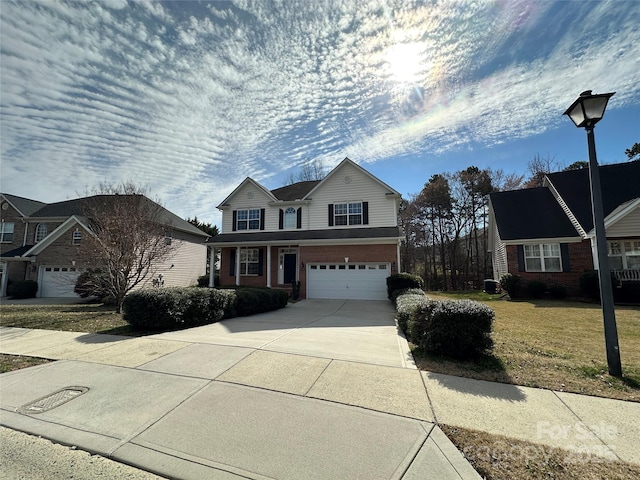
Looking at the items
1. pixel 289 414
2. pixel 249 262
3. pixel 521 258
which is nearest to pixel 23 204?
pixel 249 262

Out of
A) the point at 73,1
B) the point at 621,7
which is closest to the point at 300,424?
the point at 621,7

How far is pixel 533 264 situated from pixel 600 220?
46.4ft

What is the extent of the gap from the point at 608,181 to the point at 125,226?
87.0 ft

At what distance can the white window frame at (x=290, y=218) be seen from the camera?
19.4 metres

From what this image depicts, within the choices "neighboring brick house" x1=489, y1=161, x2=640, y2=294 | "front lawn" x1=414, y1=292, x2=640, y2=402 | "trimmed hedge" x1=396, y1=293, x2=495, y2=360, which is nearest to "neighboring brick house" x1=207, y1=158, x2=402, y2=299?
"neighboring brick house" x1=489, y1=161, x2=640, y2=294

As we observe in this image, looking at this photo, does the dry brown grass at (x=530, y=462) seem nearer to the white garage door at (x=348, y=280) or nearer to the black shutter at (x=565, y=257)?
the white garage door at (x=348, y=280)

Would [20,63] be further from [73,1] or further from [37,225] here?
[37,225]

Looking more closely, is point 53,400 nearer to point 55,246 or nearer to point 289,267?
point 289,267

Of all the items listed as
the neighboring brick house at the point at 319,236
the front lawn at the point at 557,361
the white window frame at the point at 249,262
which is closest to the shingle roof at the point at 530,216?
the neighboring brick house at the point at 319,236

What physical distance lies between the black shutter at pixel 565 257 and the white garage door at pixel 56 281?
3085cm

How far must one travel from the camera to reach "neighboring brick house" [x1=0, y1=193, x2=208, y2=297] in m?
20.7

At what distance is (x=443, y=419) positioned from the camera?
11.3ft

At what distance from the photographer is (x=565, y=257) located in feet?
53.0

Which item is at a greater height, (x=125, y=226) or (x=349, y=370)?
(x=125, y=226)
